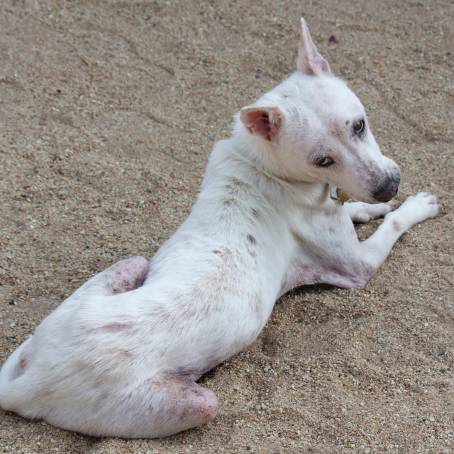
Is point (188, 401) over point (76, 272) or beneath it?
over

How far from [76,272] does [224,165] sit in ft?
4.39

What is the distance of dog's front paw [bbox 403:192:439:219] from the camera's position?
602cm

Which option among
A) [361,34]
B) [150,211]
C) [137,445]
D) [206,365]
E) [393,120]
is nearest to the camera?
[137,445]

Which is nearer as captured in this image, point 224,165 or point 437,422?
point 437,422

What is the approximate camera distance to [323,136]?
473 centimetres

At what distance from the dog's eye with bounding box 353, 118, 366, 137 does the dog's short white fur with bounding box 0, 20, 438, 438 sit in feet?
0.04

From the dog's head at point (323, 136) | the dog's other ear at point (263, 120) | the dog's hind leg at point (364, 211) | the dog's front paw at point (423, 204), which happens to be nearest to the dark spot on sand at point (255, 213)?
the dog's head at point (323, 136)

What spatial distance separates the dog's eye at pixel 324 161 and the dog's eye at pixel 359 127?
0.74ft

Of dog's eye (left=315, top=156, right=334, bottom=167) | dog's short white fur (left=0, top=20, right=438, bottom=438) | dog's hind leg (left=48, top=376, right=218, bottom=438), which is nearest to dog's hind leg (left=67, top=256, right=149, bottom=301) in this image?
dog's short white fur (left=0, top=20, right=438, bottom=438)

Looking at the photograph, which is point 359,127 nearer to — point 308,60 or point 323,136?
point 323,136

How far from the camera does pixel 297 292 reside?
5453mm

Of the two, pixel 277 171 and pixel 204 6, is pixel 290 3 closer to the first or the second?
pixel 204 6

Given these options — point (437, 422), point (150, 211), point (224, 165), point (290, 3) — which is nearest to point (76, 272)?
point (150, 211)

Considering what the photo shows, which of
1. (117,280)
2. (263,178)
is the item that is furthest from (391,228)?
(117,280)
